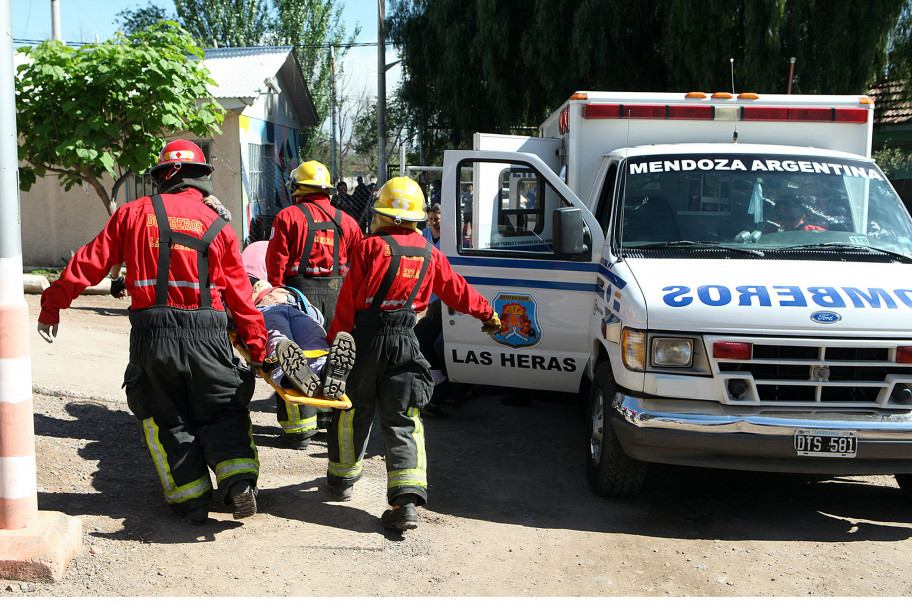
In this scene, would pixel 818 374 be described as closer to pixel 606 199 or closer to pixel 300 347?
pixel 606 199

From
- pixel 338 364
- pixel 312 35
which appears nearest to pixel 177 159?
pixel 338 364

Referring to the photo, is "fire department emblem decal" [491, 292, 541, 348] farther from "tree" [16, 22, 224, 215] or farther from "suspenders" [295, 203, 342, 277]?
"tree" [16, 22, 224, 215]

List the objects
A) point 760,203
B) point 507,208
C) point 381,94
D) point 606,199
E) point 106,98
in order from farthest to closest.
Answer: point 381,94 < point 106,98 < point 507,208 < point 606,199 < point 760,203

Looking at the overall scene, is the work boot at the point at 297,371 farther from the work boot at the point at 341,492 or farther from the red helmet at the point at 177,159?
the red helmet at the point at 177,159

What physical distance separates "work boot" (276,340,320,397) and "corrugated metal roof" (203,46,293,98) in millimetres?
12244

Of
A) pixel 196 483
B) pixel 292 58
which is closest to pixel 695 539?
pixel 196 483

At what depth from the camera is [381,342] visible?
4.75m

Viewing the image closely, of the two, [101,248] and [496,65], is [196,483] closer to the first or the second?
[101,248]

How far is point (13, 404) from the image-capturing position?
13.0 ft

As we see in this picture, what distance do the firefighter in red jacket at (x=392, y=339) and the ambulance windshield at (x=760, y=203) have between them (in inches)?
59.8

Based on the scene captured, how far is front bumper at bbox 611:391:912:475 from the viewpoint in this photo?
14.8 feet

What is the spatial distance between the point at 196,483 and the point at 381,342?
1.25 m

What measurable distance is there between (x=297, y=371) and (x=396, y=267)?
79 cm

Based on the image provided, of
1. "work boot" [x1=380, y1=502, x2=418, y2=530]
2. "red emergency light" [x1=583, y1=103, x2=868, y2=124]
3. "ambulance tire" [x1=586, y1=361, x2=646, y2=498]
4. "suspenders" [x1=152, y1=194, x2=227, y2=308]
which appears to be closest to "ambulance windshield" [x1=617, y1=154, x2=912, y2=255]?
"red emergency light" [x1=583, y1=103, x2=868, y2=124]
